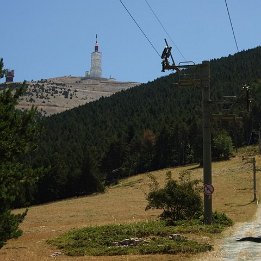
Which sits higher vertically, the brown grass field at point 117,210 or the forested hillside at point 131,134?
the forested hillside at point 131,134

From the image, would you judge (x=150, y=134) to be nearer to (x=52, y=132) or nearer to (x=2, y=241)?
(x=52, y=132)

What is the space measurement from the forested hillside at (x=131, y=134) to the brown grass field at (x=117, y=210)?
30.0 ft

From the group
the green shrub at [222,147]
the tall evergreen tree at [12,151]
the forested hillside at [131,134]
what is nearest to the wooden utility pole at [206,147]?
the tall evergreen tree at [12,151]

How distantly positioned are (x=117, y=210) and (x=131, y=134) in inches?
3411

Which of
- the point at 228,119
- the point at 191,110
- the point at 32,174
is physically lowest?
the point at 32,174

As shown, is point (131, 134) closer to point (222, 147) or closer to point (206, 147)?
point (222, 147)

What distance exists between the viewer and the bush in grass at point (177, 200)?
107 ft

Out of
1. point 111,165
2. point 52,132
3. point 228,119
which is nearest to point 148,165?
point 111,165

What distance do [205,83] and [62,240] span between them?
478 inches

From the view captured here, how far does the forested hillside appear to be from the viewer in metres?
106

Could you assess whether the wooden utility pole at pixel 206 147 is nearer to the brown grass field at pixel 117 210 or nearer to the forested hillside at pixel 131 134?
the brown grass field at pixel 117 210

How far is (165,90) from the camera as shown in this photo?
189m

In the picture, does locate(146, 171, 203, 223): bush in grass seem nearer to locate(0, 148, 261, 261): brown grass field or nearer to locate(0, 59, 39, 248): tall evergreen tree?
locate(0, 148, 261, 261): brown grass field

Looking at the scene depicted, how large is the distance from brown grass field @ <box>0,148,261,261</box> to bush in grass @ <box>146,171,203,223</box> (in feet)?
13.4
